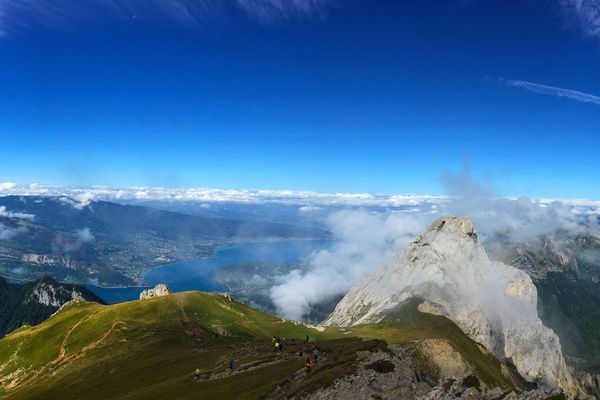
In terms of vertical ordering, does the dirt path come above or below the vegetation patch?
below

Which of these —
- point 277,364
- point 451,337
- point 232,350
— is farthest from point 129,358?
point 451,337

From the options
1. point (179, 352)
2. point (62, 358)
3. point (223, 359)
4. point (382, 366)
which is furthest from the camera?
point (62, 358)

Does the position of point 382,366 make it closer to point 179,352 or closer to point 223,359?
point 223,359

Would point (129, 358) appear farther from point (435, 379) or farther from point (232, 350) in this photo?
point (435, 379)

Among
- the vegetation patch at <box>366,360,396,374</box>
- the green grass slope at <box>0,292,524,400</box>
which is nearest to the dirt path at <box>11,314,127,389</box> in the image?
the green grass slope at <box>0,292,524,400</box>

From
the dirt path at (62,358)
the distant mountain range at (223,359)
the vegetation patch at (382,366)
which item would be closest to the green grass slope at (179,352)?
the distant mountain range at (223,359)

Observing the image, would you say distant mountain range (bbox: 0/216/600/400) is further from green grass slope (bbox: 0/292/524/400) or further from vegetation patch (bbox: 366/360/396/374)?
green grass slope (bbox: 0/292/524/400)

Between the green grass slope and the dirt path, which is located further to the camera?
the dirt path

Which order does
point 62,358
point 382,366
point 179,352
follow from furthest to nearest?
point 62,358 → point 179,352 → point 382,366

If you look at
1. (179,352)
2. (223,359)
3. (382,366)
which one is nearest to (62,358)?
(179,352)
